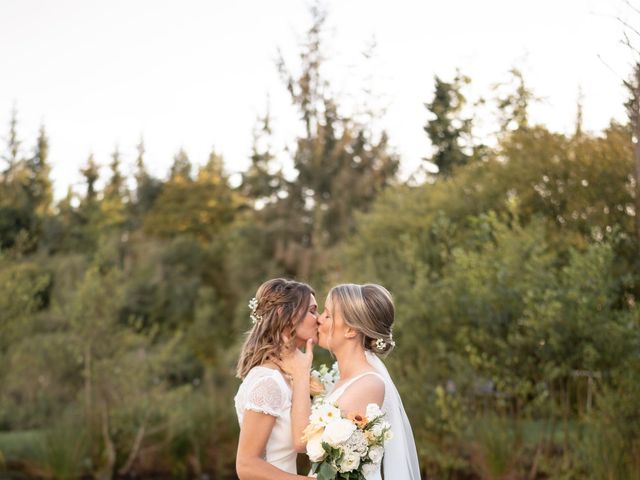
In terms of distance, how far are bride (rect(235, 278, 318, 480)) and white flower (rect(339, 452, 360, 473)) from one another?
0.25 m

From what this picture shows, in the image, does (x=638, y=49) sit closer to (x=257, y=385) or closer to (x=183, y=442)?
(x=257, y=385)

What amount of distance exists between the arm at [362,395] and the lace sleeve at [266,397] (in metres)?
0.27

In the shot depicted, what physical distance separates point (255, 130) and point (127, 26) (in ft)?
37.6

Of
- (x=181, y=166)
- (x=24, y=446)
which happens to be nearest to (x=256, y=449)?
(x=24, y=446)

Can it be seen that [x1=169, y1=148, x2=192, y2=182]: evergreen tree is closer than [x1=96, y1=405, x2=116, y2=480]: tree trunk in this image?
No

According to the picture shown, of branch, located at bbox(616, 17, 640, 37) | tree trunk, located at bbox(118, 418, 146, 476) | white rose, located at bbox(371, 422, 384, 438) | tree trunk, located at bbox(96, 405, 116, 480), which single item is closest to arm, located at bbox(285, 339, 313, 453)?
white rose, located at bbox(371, 422, 384, 438)

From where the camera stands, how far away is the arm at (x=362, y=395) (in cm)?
414

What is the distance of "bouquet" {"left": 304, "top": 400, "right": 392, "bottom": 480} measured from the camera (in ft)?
13.0

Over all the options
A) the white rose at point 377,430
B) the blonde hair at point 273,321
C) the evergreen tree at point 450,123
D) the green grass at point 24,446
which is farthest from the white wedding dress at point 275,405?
the evergreen tree at point 450,123

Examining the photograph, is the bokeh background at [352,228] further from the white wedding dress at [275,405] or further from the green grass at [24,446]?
the white wedding dress at [275,405]

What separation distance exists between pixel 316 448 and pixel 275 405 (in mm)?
344

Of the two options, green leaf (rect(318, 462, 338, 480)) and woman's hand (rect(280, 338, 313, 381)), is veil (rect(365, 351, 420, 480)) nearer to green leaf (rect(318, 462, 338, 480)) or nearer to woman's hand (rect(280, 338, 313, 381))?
woman's hand (rect(280, 338, 313, 381))

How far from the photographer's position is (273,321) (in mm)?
4406

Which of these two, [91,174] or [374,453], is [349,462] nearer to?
[374,453]
